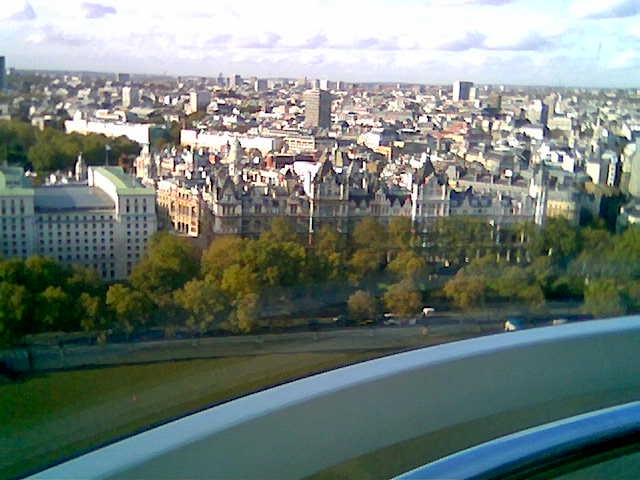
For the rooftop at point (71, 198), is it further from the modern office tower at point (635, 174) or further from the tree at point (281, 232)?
the modern office tower at point (635, 174)

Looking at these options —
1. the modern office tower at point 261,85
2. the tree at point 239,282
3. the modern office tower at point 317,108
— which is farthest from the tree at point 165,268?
the modern office tower at point 317,108

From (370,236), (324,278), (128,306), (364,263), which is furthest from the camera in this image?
→ (370,236)

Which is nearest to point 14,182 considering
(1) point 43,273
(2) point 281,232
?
(1) point 43,273

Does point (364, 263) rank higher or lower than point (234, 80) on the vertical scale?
lower

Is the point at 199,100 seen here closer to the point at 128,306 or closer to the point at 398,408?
the point at 128,306

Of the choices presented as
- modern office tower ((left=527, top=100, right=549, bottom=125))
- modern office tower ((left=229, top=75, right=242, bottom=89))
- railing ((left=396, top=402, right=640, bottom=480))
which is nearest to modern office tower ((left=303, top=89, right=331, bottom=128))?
modern office tower ((left=229, top=75, right=242, bottom=89))

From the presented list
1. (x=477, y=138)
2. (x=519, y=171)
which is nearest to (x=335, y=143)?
(x=477, y=138)
